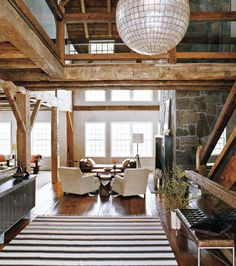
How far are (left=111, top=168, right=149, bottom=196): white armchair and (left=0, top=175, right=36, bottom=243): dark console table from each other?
7.73 feet

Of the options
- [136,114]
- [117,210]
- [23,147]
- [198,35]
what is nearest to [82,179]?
[117,210]

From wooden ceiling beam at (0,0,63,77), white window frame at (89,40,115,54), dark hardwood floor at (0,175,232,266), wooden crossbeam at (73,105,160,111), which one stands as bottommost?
dark hardwood floor at (0,175,232,266)

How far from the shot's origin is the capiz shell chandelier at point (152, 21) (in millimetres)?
2070

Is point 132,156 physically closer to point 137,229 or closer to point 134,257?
point 137,229

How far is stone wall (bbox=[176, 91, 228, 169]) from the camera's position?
736 cm

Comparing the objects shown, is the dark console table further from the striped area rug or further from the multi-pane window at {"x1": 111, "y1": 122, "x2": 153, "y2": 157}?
the multi-pane window at {"x1": 111, "y1": 122, "x2": 153, "y2": 157}

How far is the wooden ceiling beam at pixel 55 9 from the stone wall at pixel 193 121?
394cm

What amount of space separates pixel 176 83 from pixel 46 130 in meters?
8.74

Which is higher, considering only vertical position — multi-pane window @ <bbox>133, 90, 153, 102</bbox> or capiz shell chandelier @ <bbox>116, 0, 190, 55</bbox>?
multi-pane window @ <bbox>133, 90, 153, 102</bbox>

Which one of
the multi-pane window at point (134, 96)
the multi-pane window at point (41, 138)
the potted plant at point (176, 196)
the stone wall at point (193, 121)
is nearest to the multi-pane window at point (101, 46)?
the stone wall at point (193, 121)

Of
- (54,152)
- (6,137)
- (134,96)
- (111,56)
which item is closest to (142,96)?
(134,96)

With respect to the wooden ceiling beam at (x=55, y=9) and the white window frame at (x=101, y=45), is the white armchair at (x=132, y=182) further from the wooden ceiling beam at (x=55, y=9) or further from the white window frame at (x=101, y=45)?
the wooden ceiling beam at (x=55, y=9)

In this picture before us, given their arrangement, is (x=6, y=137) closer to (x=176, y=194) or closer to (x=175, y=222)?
(x=175, y=222)

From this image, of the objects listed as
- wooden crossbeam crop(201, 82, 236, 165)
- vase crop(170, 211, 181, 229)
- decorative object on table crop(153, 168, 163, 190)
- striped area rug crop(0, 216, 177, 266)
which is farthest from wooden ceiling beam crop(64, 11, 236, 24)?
decorative object on table crop(153, 168, 163, 190)
